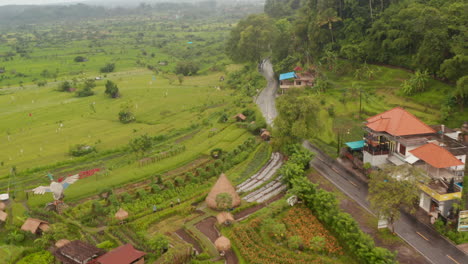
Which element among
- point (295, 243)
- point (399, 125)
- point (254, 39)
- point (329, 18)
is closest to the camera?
point (295, 243)

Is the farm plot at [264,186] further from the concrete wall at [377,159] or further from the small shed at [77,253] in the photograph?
the small shed at [77,253]

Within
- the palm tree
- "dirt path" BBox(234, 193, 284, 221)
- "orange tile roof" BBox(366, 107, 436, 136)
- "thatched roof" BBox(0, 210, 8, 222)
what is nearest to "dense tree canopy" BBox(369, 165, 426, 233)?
"orange tile roof" BBox(366, 107, 436, 136)

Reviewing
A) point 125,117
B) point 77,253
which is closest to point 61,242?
point 77,253

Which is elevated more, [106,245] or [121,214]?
[121,214]

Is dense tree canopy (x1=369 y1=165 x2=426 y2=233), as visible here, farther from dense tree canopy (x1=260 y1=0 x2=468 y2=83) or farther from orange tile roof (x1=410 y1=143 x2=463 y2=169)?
dense tree canopy (x1=260 y1=0 x2=468 y2=83)

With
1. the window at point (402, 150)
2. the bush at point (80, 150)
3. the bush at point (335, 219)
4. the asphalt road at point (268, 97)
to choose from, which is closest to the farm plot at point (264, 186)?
the bush at point (335, 219)

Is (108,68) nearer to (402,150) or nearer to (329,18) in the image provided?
(329,18)
